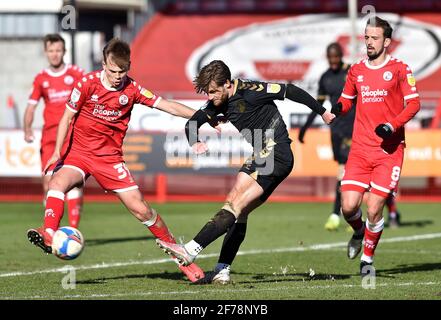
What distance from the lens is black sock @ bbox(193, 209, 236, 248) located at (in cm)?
950

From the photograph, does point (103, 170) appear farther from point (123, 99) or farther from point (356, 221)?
point (356, 221)

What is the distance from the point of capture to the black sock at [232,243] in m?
10.0

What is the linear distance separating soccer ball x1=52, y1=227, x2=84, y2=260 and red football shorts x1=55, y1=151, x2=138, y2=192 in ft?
3.25

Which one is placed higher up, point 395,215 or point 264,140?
point 264,140

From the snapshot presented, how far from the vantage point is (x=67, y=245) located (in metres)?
9.27


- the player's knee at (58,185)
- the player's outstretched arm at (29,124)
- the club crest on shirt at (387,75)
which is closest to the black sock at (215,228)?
the player's knee at (58,185)

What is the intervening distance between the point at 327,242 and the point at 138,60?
2232 centimetres

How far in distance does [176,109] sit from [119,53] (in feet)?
3.09

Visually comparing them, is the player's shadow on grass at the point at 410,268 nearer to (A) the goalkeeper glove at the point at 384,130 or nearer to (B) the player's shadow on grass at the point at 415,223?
(A) the goalkeeper glove at the point at 384,130

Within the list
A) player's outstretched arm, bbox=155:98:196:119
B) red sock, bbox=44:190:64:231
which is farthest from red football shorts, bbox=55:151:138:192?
player's outstretched arm, bbox=155:98:196:119
